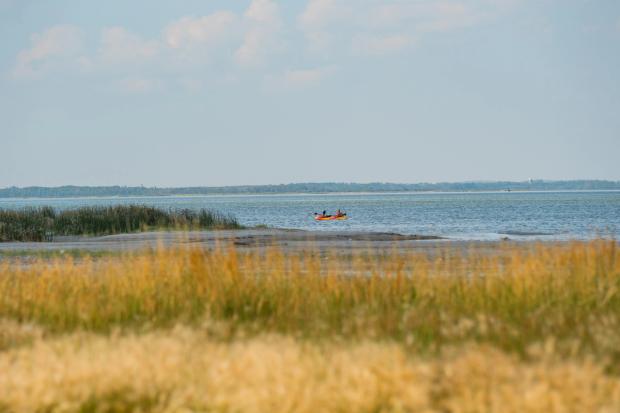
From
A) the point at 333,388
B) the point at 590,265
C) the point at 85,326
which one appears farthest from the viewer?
the point at 590,265

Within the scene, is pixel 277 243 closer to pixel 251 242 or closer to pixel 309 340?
pixel 251 242

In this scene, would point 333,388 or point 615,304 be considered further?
point 615,304

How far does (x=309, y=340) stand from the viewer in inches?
350

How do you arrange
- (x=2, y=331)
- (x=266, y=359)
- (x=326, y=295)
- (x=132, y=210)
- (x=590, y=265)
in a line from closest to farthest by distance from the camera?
1. (x=266, y=359)
2. (x=2, y=331)
3. (x=326, y=295)
4. (x=590, y=265)
5. (x=132, y=210)

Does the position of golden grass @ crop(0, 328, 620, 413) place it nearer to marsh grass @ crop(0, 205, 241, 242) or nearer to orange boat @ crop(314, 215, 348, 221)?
marsh grass @ crop(0, 205, 241, 242)

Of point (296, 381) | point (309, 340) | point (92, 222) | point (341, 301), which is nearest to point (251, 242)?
point (92, 222)

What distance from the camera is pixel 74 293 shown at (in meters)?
12.1

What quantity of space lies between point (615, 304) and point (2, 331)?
7133 mm

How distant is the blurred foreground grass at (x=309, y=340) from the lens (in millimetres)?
6922

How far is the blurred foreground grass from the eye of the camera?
6922mm

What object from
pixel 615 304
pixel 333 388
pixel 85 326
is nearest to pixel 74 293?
pixel 85 326

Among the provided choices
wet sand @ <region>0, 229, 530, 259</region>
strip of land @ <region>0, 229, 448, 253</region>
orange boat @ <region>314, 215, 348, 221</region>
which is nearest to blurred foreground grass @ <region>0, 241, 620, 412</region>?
wet sand @ <region>0, 229, 530, 259</region>

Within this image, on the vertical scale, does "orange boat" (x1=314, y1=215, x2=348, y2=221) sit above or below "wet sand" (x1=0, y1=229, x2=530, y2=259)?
below

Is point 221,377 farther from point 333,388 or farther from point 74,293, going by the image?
point 74,293
